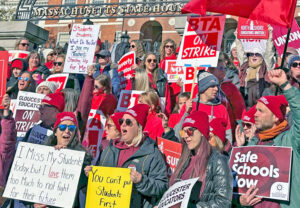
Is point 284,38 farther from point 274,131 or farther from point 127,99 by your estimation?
point 274,131

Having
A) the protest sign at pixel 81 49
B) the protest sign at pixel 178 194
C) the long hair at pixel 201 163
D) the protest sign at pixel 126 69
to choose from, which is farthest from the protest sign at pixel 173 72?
the protest sign at pixel 178 194

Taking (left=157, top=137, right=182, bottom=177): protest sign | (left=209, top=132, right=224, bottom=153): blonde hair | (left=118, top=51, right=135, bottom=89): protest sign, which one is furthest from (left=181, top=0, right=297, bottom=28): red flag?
(left=118, top=51, right=135, bottom=89): protest sign

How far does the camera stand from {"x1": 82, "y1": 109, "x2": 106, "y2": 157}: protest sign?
792 cm

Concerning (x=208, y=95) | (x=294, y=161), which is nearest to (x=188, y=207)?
(x=294, y=161)

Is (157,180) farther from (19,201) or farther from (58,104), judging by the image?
(58,104)

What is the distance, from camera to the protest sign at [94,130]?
26.0 ft

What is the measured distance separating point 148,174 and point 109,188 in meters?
0.41

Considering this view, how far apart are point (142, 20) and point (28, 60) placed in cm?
2956

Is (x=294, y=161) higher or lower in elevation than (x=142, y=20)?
lower

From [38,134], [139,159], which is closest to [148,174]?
[139,159]

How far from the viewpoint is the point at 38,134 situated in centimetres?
684

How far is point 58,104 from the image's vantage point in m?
7.45

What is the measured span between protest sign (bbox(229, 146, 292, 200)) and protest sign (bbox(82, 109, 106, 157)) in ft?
9.00

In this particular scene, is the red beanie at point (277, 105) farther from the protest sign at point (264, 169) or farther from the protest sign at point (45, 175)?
the protest sign at point (45, 175)
